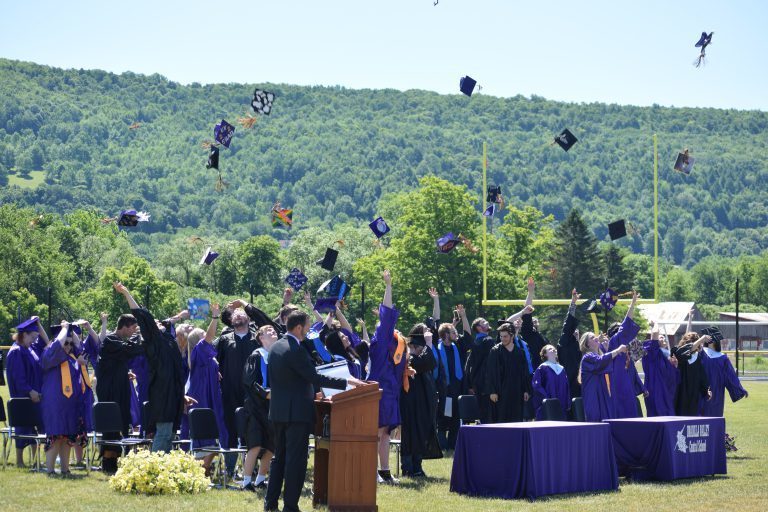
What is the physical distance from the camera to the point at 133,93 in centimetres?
18850

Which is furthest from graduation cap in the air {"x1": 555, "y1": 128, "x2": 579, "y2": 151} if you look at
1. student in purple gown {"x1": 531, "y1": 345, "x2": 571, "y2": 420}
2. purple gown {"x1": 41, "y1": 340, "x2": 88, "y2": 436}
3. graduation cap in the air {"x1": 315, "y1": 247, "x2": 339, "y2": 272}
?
purple gown {"x1": 41, "y1": 340, "x2": 88, "y2": 436}

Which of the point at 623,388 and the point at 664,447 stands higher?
the point at 623,388

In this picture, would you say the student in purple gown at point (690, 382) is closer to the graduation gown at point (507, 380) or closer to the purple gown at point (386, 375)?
the graduation gown at point (507, 380)

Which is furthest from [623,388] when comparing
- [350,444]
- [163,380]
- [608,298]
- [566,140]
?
[608,298]

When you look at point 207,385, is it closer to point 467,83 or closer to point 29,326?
point 29,326

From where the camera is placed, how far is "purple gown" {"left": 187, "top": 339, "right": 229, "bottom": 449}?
13.6m

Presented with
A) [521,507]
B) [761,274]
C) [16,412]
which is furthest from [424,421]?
[761,274]

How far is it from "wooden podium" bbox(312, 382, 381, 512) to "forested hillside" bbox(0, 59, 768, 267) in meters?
134

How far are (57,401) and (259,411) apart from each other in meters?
2.93

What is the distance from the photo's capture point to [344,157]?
576ft

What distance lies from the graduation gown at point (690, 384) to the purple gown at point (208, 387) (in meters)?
7.32

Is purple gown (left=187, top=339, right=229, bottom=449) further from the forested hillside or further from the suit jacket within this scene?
the forested hillside

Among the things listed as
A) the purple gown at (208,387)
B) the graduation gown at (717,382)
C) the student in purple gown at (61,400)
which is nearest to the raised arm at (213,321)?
the purple gown at (208,387)

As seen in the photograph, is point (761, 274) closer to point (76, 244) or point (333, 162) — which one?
point (333, 162)
